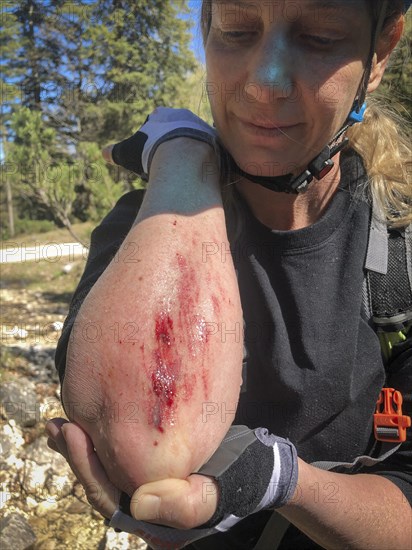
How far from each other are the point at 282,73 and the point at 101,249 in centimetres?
66

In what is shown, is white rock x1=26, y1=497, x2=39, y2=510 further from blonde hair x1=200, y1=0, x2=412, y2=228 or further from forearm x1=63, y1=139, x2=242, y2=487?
blonde hair x1=200, y1=0, x2=412, y2=228

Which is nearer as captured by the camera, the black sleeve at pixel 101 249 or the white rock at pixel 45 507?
the black sleeve at pixel 101 249

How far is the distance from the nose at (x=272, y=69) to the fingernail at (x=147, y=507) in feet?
2.98

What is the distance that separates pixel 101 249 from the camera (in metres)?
1.48

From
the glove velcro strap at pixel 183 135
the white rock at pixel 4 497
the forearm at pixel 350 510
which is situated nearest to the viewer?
the forearm at pixel 350 510

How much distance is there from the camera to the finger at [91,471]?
106cm

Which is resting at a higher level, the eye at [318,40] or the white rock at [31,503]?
the eye at [318,40]

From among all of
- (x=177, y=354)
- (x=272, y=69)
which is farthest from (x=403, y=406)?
(x=272, y=69)

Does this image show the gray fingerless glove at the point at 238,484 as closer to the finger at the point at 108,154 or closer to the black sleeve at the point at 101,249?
the black sleeve at the point at 101,249

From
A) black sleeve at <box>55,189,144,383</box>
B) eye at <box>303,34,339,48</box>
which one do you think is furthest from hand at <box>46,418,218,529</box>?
eye at <box>303,34,339,48</box>

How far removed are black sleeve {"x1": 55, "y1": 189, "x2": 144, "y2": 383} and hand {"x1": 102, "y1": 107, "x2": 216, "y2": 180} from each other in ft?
0.40

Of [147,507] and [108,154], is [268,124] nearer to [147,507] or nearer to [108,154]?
[108,154]

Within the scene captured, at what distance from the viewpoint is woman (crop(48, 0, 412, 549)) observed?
49.2 inches

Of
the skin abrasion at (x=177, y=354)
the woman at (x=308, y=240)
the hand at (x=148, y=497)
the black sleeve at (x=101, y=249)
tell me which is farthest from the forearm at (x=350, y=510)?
the black sleeve at (x=101, y=249)
